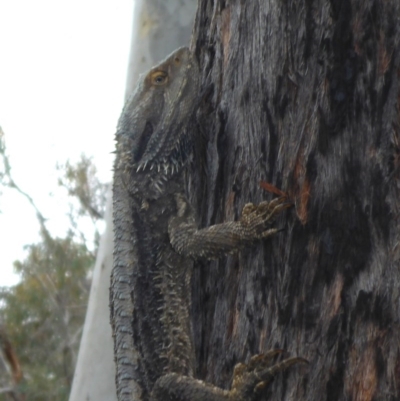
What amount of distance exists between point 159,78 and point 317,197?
58.6 inches

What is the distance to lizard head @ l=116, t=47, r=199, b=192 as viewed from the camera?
3.34m

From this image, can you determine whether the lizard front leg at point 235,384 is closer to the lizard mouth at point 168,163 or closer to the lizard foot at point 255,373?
the lizard foot at point 255,373

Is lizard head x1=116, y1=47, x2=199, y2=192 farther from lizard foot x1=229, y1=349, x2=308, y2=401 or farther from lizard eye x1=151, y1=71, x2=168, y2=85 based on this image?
lizard foot x1=229, y1=349, x2=308, y2=401

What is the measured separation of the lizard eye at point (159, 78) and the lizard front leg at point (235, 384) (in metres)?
1.49

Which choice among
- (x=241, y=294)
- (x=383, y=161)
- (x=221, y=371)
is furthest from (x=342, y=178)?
(x=221, y=371)

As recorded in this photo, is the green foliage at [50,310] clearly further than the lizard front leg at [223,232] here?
Yes

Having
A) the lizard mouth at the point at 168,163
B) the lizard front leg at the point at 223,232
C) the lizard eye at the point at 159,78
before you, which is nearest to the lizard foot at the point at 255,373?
the lizard front leg at the point at 223,232

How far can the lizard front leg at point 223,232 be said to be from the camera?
246 cm

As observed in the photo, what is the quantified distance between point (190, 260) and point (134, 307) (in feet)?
1.09

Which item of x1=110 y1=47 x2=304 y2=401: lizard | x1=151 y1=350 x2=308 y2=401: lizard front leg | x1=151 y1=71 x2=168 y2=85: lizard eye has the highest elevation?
x1=151 y1=71 x2=168 y2=85: lizard eye

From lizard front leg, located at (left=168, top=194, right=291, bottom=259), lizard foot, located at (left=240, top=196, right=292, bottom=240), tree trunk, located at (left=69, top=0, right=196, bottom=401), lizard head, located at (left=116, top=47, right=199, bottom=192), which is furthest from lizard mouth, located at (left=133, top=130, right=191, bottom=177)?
tree trunk, located at (left=69, top=0, right=196, bottom=401)

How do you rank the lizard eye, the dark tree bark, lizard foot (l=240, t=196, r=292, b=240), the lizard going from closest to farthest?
the dark tree bark, lizard foot (l=240, t=196, r=292, b=240), the lizard, the lizard eye

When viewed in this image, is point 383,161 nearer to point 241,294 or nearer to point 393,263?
point 393,263

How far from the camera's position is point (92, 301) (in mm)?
6680
